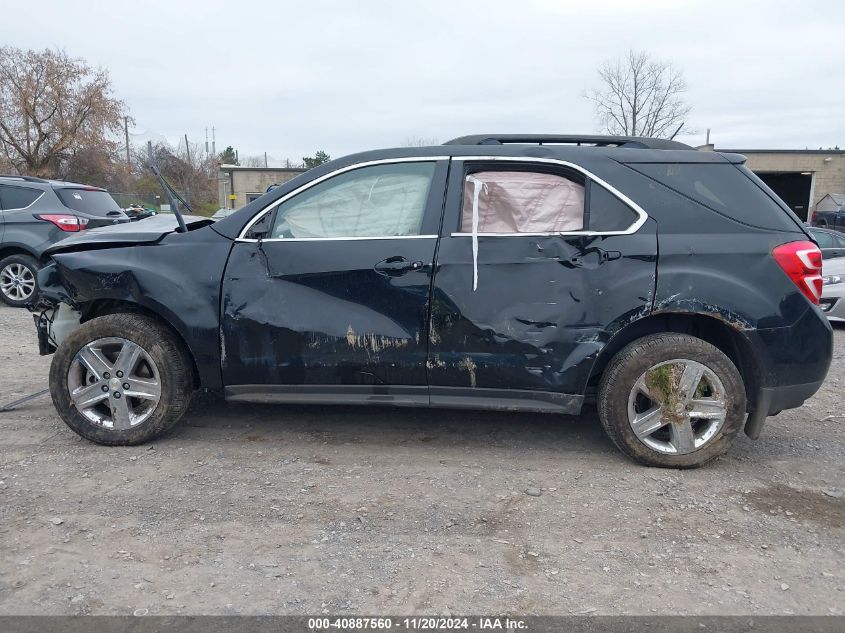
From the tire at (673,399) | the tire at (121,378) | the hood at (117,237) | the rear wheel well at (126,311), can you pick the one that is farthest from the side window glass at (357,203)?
the tire at (673,399)

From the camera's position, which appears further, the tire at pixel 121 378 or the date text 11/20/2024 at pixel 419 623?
the tire at pixel 121 378

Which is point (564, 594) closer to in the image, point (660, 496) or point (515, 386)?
point (660, 496)

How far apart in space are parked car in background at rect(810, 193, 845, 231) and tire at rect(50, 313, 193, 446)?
2166cm

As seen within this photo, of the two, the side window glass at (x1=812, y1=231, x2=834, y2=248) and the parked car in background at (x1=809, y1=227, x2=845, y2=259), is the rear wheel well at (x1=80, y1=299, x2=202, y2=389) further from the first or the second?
the side window glass at (x1=812, y1=231, x2=834, y2=248)

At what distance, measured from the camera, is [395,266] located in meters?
3.68

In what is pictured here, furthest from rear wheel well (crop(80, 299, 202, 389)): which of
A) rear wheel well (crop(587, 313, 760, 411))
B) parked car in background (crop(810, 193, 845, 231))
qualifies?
parked car in background (crop(810, 193, 845, 231))

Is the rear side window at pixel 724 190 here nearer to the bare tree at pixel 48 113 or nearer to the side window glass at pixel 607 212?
the side window glass at pixel 607 212

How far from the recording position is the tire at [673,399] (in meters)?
3.59

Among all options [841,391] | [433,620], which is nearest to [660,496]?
[433,620]

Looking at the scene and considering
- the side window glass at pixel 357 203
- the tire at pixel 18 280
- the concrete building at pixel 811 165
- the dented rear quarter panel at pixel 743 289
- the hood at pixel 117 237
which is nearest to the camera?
the dented rear quarter panel at pixel 743 289

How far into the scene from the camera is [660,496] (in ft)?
11.2

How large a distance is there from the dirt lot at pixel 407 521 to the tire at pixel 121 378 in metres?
0.16

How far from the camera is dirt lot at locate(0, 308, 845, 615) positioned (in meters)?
2.58

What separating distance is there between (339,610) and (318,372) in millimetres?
1568
